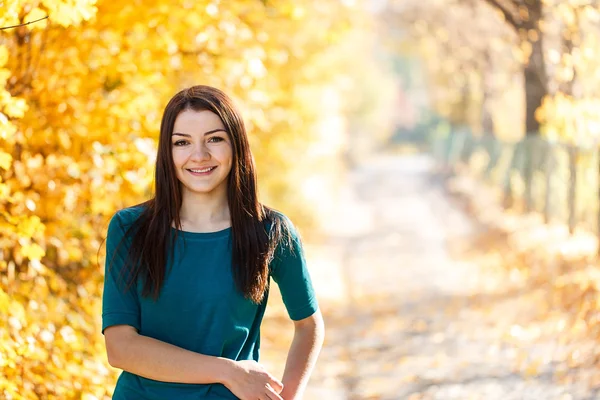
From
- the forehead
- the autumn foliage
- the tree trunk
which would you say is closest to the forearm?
the forehead

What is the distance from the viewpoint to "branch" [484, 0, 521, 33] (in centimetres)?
1219

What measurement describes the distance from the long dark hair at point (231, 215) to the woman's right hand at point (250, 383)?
8.0 inches

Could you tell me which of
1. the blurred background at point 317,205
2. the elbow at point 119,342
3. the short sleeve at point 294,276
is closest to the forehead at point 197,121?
the short sleeve at point 294,276

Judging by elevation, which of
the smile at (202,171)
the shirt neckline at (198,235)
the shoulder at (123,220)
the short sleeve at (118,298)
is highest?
the smile at (202,171)

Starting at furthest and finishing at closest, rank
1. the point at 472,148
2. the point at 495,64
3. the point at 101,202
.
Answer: the point at 472,148
the point at 495,64
the point at 101,202

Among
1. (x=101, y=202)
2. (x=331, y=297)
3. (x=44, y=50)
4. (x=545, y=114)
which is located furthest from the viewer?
(x=331, y=297)

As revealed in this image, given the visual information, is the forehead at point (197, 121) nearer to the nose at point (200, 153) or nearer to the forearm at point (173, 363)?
the nose at point (200, 153)

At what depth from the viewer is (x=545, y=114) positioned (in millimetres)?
11445

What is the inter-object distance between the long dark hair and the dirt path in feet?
14.1

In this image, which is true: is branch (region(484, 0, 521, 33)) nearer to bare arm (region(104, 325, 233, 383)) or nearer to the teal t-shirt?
the teal t-shirt

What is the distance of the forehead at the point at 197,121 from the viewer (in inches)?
103

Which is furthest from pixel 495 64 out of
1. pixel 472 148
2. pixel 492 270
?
pixel 492 270

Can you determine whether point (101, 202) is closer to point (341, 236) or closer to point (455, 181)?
point (341, 236)

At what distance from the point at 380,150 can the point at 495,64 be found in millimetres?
38565
